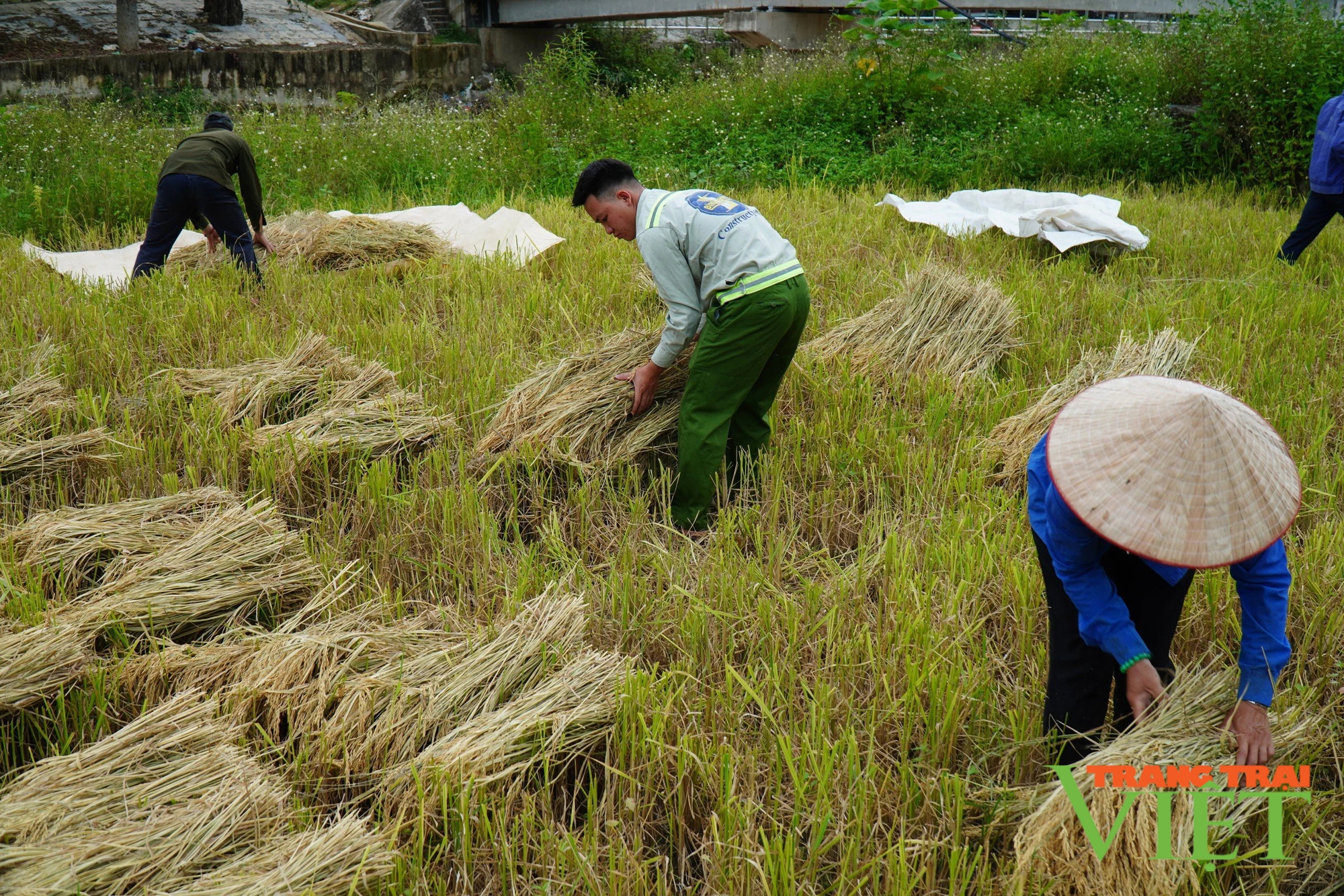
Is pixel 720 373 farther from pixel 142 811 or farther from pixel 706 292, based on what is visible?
pixel 142 811

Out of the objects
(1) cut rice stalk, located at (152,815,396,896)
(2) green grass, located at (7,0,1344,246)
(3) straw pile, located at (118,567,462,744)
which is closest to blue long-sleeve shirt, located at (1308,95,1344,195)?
(2) green grass, located at (7,0,1344,246)

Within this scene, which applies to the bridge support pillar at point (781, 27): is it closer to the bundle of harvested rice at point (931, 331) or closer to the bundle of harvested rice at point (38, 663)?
the bundle of harvested rice at point (931, 331)

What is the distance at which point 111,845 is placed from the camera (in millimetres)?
1825

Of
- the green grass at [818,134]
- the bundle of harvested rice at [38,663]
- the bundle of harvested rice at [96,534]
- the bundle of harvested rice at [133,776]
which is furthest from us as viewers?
the green grass at [818,134]

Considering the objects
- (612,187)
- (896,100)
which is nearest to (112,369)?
(612,187)

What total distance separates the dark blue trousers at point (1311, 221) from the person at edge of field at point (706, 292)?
4629 mm

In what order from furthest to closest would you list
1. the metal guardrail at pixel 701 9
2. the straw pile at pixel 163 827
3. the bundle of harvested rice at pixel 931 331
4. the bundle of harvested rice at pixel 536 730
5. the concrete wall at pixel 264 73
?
the metal guardrail at pixel 701 9, the concrete wall at pixel 264 73, the bundle of harvested rice at pixel 931 331, the bundle of harvested rice at pixel 536 730, the straw pile at pixel 163 827

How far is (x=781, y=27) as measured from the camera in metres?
20.9

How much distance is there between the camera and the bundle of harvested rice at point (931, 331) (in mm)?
4914

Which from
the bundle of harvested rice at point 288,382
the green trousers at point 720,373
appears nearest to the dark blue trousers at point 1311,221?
the green trousers at point 720,373

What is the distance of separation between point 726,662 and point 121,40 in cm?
2086

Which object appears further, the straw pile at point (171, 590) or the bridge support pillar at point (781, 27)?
the bridge support pillar at point (781, 27)

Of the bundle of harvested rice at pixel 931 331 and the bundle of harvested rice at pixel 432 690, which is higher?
the bundle of harvested rice at pixel 931 331

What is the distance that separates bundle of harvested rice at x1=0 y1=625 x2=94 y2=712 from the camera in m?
2.35
